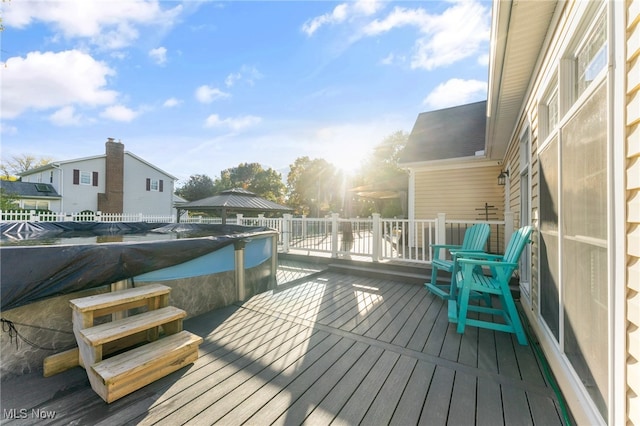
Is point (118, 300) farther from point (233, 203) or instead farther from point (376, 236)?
point (233, 203)

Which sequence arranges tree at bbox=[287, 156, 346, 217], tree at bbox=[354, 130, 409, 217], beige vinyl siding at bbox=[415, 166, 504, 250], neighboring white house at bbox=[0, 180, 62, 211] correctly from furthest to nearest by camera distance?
tree at bbox=[287, 156, 346, 217] < tree at bbox=[354, 130, 409, 217] < neighboring white house at bbox=[0, 180, 62, 211] < beige vinyl siding at bbox=[415, 166, 504, 250]

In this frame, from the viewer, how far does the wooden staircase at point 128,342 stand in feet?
5.38

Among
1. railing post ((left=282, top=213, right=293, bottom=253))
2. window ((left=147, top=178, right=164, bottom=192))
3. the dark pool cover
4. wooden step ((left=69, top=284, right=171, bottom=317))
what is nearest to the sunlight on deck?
wooden step ((left=69, top=284, right=171, bottom=317))

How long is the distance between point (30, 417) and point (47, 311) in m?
0.88

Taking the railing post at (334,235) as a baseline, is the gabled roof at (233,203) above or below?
above

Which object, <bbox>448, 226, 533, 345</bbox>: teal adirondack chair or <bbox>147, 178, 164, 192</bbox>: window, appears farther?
<bbox>147, 178, 164, 192</bbox>: window

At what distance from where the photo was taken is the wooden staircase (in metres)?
1.64

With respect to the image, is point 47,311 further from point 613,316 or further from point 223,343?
point 613,316

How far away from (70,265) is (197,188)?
27628mm

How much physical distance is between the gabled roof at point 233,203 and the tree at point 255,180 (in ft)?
63.6

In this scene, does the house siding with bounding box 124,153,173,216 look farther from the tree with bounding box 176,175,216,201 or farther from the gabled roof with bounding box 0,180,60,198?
the tree with bounding box 176,175,216,201

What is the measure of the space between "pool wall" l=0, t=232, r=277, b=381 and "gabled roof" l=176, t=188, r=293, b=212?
5.05 metres
